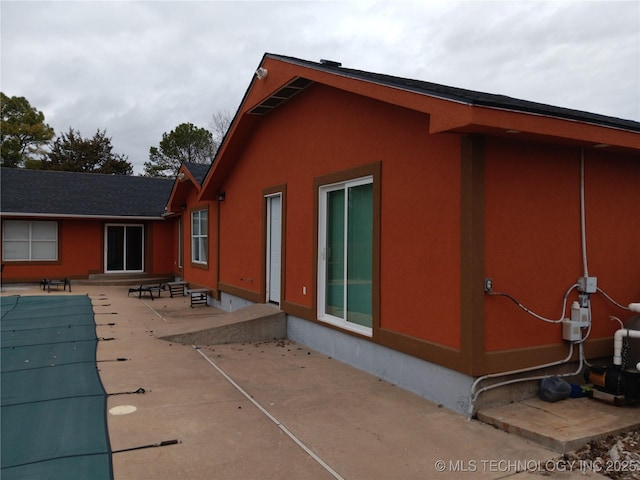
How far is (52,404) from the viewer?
16.0 ft

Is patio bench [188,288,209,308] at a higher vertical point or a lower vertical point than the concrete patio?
higher

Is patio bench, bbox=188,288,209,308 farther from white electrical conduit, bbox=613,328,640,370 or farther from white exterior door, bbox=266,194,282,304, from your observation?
white electrical conduit, bbox=613,328,640,370

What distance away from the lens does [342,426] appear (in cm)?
455

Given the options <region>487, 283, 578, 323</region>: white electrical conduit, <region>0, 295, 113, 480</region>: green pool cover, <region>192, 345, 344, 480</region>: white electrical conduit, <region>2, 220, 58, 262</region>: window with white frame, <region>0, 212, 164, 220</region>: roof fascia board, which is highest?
<region>0, 212, 164, 220</region>: roof fascia board

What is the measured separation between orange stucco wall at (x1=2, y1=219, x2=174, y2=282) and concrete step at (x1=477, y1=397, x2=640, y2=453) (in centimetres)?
1719

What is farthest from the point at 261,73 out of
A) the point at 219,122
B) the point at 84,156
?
the point at 84,156

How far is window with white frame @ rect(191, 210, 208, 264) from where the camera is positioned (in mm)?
14320

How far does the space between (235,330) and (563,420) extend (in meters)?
5.38

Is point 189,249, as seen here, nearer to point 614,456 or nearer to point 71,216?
point 71,216

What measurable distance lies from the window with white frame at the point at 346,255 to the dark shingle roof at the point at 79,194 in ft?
44.2

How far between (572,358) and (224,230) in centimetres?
894

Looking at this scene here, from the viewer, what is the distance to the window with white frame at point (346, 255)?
6.56 meters

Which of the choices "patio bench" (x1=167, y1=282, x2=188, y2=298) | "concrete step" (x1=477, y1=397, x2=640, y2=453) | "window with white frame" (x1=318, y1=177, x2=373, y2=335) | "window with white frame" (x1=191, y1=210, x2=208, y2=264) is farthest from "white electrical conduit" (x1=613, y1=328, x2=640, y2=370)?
"patio bench" (x1=167, y1=282, x2=188, y2=298)

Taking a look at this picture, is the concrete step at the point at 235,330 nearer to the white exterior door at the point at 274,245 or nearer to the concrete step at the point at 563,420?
the white exterior door at the point at 274,245
